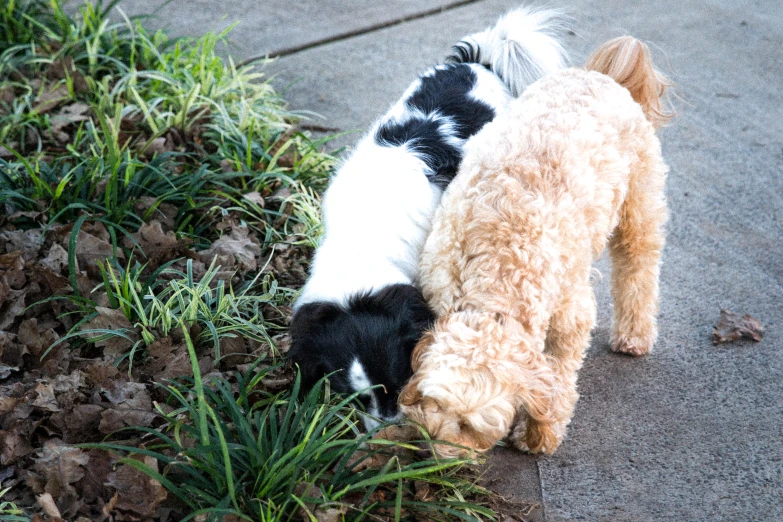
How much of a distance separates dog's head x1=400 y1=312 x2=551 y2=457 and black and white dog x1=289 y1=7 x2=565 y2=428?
216 millimetres

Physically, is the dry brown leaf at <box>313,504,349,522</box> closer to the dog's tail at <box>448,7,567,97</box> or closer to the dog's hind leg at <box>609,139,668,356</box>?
the dog's hind leg at <box>609,139,668,356</box>

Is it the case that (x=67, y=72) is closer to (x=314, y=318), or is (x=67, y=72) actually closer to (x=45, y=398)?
(x=45, y=398)

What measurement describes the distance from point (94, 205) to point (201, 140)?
1.02 m

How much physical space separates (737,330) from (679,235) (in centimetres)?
87

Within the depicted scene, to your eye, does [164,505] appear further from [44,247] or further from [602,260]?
[602,260]

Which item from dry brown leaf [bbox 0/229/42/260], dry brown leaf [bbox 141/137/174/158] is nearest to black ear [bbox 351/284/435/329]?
dry brown leaf [bbox 0/229/42/260]

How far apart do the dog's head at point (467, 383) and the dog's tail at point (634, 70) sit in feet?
5.63

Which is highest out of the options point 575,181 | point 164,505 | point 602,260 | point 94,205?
point 575,181

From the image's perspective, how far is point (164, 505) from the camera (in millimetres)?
2578

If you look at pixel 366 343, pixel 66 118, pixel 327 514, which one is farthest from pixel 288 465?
pixel 66 118

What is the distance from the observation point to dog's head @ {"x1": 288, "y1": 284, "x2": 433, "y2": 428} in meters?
2.72

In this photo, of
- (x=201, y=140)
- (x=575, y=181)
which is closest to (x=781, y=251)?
(x=575, y=181)

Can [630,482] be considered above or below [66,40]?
below

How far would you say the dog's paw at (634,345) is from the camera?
3.68m
